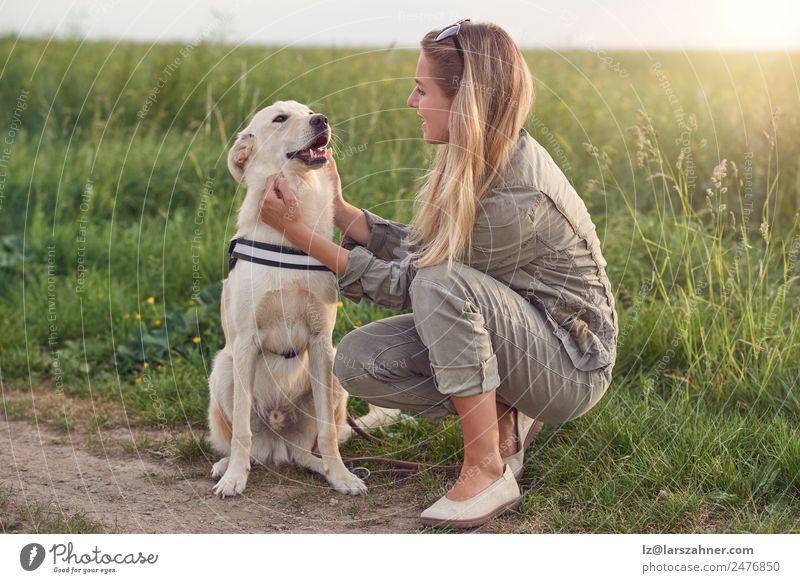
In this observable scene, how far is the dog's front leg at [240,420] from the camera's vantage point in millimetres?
3803

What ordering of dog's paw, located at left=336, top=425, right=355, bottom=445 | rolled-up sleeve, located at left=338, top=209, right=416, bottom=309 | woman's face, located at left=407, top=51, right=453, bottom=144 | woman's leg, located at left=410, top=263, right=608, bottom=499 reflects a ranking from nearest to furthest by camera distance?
woman's leg, located at left=410, top=263, right=608, bottom=499 < woman's face, located at left=407, top=51, right=453, bottom=144 < rolled-up sleeve, located at left=338, top=209, right=416, bottom=309 < dog's paw, located at left=336, top=425, right=355, bottom=445

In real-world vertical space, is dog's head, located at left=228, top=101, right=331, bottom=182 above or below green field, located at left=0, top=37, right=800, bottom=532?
above

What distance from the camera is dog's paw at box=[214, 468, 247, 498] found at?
379cm

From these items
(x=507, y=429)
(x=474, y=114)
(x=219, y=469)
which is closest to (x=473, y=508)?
(x=507, y=429)

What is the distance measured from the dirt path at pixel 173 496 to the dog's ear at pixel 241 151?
134 centimetres

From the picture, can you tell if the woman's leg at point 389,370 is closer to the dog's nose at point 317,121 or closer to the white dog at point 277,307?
the white dog at point 277,307

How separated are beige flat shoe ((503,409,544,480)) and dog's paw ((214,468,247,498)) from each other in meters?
1.10

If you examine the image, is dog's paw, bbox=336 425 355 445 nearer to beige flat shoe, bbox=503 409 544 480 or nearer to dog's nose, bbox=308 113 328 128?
beige flat shoe, bbox=503 409 544 480

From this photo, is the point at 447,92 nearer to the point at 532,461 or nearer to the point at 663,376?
the point at 532,461

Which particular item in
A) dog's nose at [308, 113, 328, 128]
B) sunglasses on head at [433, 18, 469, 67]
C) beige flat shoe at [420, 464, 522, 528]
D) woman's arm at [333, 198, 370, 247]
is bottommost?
beige flat shoe at [420, 464, 522, 528]

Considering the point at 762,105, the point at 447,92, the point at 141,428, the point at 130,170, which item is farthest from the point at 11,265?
the point at 762,105

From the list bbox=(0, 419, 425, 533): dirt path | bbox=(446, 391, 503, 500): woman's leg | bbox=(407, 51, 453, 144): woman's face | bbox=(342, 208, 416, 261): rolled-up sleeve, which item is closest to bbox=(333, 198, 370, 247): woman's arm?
Result: bbox=(342, 208, 416, 261): rolled-up sleeve

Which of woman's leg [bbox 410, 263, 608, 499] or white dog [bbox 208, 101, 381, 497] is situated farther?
white dog [bbox 208, 101, 381, 497]

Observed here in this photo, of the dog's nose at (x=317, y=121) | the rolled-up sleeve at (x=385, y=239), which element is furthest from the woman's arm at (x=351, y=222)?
the dog's nose at (x=317, y=121)
